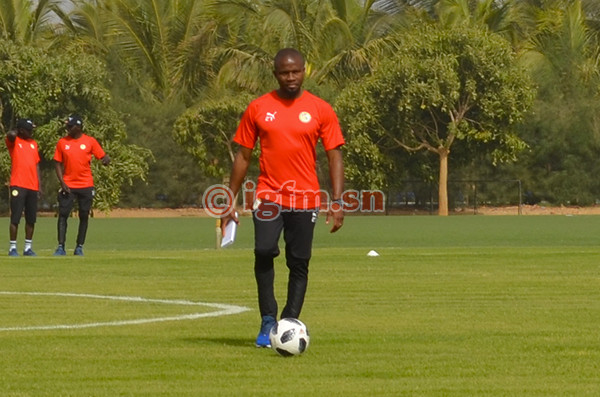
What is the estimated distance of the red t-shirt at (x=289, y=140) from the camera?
9906 mm

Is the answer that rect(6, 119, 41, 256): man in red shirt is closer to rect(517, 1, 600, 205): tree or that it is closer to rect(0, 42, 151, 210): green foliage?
rect(0, 42, 151, 210): green foliage

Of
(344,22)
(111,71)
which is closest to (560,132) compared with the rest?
(344,22)

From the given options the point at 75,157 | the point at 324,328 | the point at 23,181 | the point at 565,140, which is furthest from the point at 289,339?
the point at 565,140

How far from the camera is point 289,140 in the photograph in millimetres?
9898

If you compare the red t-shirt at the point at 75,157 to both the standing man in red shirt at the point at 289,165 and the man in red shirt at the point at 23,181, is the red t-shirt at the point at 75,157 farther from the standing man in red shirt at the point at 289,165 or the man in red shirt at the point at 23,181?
the standing man in red shirt at the point at 289,165

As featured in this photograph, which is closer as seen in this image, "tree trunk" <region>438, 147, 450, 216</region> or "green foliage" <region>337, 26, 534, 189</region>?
"green foliage" <region>337, 26, 534, 189</region>

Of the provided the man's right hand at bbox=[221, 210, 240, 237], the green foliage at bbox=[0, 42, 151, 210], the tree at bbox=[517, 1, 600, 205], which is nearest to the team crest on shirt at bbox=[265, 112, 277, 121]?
the man's right hand at bbox=[221, 210, 240, 237]

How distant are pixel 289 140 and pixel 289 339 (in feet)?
4.65

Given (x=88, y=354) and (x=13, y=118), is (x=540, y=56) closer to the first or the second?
(x=13, y=118)

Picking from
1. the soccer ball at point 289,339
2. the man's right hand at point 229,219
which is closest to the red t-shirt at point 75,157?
the man's right hand at point 229,219

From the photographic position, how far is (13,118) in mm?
54844

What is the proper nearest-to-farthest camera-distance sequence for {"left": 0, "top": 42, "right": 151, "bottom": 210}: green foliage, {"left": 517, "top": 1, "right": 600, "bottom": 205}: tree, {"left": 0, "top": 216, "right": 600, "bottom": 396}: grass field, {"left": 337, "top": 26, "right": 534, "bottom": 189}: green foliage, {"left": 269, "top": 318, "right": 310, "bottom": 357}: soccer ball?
{"left": 0, "top": 216, "right": 600, "bottom": 396}: grass field < {"left": 269, "top": 318, "right": 310, "bottom": 357}: soccer ball < {"left": 0, "top": 42, "right": 151, "bottom": 210}: green foliage < {"left": 337, "top": 26, "right": 534, "bottom": 189}: green foliage < {"left": 517, "top": 1, "right": 600, "bottom": 205}: tree

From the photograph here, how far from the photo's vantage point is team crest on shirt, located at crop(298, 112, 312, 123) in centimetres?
992

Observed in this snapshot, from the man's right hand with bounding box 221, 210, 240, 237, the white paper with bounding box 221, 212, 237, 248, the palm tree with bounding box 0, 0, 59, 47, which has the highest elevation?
the palm tree with bounding box 0, 0, 59, 47
